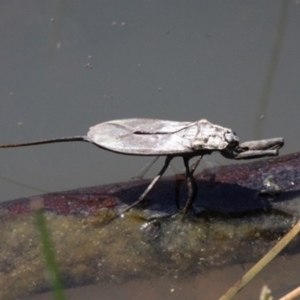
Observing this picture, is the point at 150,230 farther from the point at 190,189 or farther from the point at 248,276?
the point at 248,276

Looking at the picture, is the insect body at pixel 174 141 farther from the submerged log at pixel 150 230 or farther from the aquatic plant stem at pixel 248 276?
the aquatic plant stem at pixel 248 276

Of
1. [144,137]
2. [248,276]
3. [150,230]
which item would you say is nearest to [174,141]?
[144,137]

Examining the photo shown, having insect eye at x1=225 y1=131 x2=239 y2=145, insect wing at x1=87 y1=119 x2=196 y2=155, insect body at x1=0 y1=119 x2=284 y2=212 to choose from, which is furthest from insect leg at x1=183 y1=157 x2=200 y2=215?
insect eye at x1=225 y1=131 x2=239 y2=145

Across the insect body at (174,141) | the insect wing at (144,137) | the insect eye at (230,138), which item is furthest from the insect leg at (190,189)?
the insect eye at (230,138)

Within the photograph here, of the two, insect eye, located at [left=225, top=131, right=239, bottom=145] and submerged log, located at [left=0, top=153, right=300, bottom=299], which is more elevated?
insect eye, located at [left=225, top=131, right=239, bottom=145]

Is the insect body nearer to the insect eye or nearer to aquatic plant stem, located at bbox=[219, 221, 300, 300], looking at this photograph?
the insect eye

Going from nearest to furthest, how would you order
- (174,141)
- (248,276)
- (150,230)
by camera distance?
(248,276)
(150,230)
(174,141)

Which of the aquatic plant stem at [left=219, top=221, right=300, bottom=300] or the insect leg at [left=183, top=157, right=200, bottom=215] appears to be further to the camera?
the insect leg at [left=183, top=157, right=200, bottom=215]
